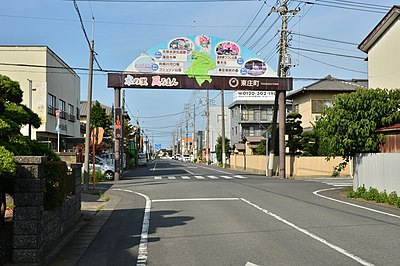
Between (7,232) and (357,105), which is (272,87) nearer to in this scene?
(357,105)

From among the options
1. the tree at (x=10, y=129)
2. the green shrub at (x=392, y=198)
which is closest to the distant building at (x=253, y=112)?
the green shrub at (x=392, y=198)

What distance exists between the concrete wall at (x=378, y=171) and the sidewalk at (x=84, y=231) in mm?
9712

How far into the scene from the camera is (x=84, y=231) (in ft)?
36.7

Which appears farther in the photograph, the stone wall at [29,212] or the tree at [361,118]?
the tree at [361,118]

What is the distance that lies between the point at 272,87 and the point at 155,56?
8383 millimetres

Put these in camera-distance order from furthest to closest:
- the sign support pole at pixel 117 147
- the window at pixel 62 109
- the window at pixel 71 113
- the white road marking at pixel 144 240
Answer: the window at pixel 71 113
the window at pixel 62 109
the sign support pole at pixel 117 147
the white road marking at pixel 144 240

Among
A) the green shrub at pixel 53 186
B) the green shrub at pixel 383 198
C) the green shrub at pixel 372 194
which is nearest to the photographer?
the green shrub at pixel 53 186

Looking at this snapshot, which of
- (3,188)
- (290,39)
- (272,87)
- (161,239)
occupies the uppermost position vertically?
(290,39)

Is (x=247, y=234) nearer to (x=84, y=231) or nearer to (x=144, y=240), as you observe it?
(x=144, y=240)

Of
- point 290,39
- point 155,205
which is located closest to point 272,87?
point 290,39

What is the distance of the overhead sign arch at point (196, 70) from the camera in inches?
1251

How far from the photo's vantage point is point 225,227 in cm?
1113

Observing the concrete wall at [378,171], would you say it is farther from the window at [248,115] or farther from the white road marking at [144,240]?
→ the window at [248,115]

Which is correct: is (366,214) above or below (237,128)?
below
